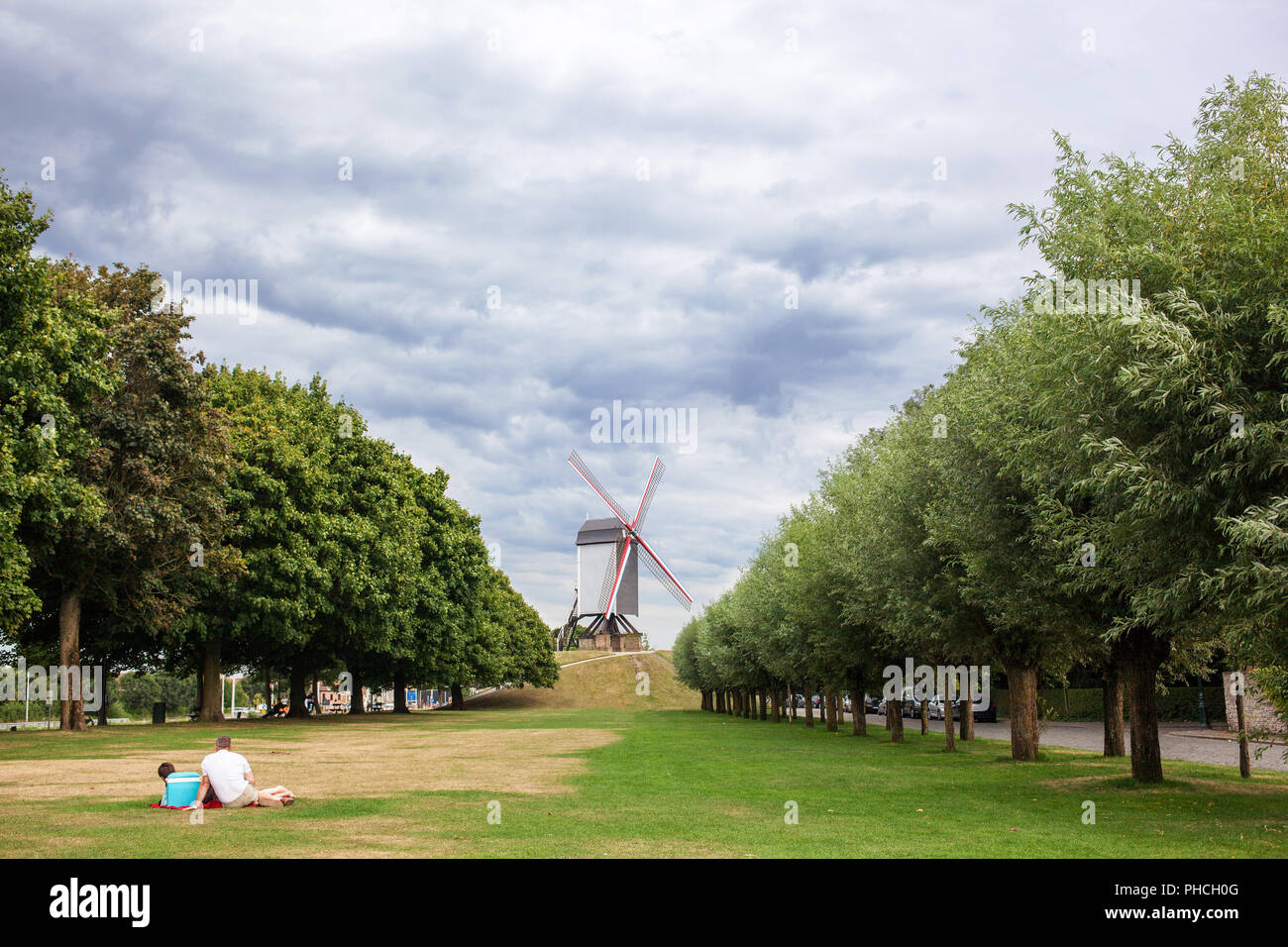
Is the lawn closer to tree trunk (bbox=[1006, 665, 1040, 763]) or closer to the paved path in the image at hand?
tree trunk (bbox=[1006, 665, 1040, 763])

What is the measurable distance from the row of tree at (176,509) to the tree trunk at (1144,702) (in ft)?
103

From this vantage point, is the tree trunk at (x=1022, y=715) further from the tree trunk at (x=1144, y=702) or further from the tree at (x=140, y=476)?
the tree at (x=140, y=476)

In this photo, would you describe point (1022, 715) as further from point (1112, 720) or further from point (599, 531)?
point (599, 531)

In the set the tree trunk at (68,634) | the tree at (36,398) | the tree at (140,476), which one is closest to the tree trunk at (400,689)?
the tree at (140,476)

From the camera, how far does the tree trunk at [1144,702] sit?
23453mm

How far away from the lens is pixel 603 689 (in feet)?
489

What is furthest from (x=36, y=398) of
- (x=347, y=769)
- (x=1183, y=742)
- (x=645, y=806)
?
(x=1183, y=742)

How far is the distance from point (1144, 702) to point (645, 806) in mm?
12983

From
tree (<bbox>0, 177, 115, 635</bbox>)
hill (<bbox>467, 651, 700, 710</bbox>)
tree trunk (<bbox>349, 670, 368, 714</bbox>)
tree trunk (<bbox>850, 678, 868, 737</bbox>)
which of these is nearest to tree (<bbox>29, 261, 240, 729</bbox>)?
tree (<bbox>0, 177, 115, 635</bbox>)

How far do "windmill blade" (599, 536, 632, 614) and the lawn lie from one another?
121046 millimetres

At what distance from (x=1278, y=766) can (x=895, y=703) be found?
582 inches

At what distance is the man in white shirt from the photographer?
58.4ft

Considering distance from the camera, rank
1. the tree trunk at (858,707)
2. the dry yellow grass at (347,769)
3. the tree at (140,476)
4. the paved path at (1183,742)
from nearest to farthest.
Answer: the dry yellow grass at (347,769) < the paved path at (1183,742) < the tree at (140,476) < the tree trunk at (858,707)
